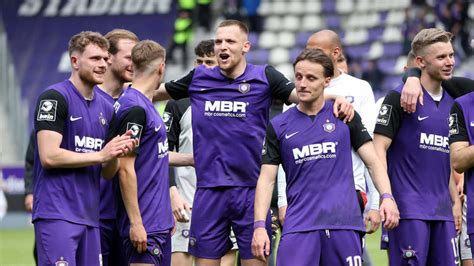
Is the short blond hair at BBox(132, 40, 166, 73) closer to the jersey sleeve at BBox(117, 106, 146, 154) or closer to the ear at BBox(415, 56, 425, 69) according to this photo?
the jersey sleeve at BBox(117, 106, 146, 154)

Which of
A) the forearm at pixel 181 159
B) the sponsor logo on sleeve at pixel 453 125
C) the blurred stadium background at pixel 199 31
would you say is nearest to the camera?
the sponsor logo on sleeve at pixel 453 125

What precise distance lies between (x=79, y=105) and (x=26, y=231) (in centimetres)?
1624

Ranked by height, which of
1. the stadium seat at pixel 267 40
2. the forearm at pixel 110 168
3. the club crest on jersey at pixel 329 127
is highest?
the stadium seat at pixel 267 40

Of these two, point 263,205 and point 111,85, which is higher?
point 111,85

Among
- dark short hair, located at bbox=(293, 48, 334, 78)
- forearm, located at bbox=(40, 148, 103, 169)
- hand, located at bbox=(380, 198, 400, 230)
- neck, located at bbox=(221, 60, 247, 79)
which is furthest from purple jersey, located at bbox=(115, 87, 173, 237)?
hand, located at bbox=(380, 198, 400, 230)

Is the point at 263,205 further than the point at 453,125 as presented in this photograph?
No

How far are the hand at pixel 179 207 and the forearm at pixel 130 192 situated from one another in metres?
1.59

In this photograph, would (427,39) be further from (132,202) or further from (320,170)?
(132,202)

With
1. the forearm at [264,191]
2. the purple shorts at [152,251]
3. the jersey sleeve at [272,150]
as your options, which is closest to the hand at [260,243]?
the forearm at [264,191]

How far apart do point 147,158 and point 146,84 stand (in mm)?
593

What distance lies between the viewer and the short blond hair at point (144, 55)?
343 inches

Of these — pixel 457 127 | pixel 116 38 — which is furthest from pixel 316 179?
pixel 116 38

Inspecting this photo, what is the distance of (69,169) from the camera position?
8.22 metres

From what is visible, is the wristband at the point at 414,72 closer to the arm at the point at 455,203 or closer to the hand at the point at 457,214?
the arm at the point at 455,203
